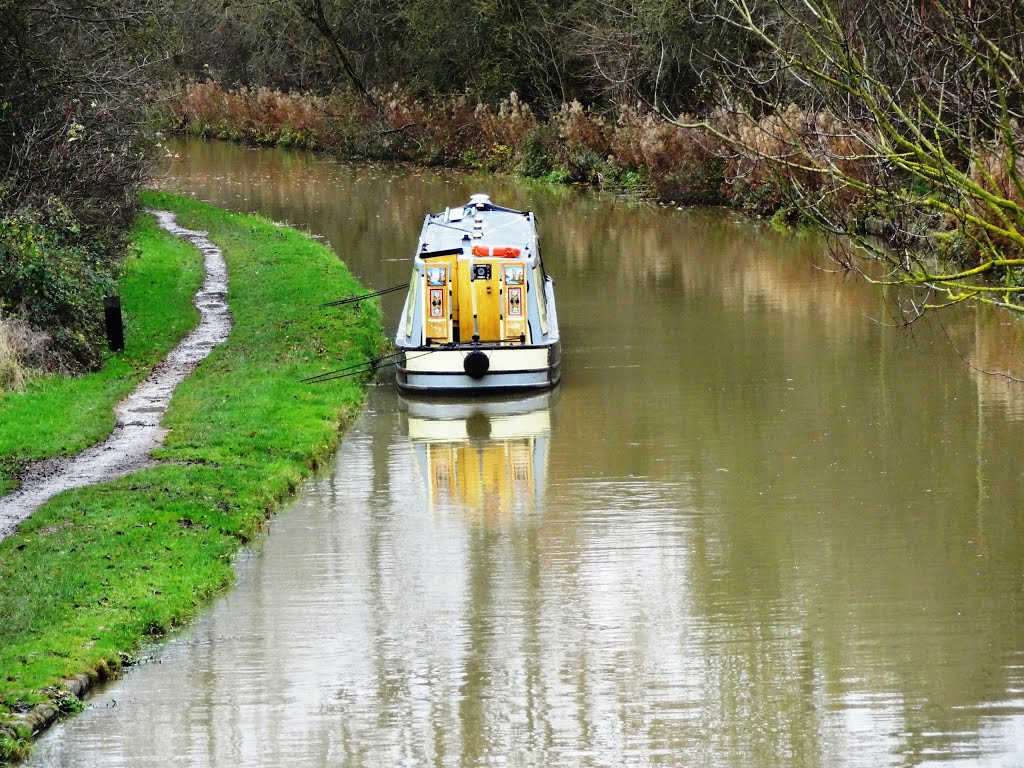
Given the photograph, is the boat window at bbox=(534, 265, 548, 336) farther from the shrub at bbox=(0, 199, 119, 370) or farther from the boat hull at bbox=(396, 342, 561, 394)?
the shrub at bbox=(0, 199, 119, 370)

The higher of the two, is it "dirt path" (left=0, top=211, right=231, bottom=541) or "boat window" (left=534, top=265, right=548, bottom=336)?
"boat window" (left=534, top=265, right=548, bottom=336)

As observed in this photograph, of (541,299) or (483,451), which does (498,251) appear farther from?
(483,451)

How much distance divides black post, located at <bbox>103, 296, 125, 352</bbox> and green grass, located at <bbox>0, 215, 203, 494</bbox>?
17 cm

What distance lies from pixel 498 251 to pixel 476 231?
38.4 inches

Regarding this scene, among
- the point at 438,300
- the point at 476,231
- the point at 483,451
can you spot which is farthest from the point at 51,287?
the point at 483,451

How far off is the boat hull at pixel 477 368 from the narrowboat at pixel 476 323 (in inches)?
0.5

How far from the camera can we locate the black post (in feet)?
74.0

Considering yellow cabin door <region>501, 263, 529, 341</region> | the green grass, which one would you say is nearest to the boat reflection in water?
yellow cabin door <region>501, 263, 529, 341</region>

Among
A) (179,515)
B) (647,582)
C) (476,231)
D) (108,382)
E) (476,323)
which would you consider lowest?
(647,582)

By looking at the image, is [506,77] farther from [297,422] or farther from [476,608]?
[476,608]

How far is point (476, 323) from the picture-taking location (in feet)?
72.0

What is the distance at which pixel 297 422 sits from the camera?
19172mm

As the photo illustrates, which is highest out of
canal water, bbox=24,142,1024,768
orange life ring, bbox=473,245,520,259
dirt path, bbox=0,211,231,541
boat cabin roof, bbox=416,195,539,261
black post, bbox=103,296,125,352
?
boat cabin roof, bbox=416,195,539,261

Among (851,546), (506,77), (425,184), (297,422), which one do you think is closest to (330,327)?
(297,422)
